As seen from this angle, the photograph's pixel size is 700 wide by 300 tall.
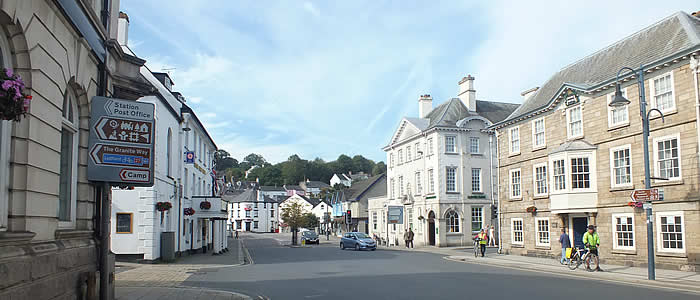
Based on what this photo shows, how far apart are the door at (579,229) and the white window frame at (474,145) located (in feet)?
61.5

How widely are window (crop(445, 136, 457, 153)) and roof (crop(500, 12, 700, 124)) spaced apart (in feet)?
42.9

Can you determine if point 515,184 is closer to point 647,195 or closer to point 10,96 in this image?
point 647,195

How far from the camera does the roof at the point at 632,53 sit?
20688mm

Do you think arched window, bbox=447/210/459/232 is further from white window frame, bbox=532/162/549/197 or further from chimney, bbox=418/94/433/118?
white window frame, bbox=532/162/549/197

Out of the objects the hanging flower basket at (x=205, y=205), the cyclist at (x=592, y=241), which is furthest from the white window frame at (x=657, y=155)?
the hanging flower basket at (x=205, y=205)

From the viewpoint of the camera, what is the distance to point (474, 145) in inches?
1746

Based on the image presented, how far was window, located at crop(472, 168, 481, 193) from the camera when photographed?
144ft

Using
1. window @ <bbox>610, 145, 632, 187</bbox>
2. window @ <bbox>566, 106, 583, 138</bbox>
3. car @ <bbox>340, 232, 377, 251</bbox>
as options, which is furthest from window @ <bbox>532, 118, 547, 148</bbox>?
car @ <bbox>340, 232, 377, 251</bbox>

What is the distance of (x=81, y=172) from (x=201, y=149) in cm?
2752

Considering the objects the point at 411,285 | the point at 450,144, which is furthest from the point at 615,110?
the point at 450,144

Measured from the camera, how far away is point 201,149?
37.3m

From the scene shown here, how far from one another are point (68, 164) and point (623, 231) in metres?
21.0

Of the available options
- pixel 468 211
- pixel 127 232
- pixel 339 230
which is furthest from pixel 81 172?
pixel 339 230

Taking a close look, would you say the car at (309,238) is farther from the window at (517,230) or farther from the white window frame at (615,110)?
the white window frame at (615,110)
